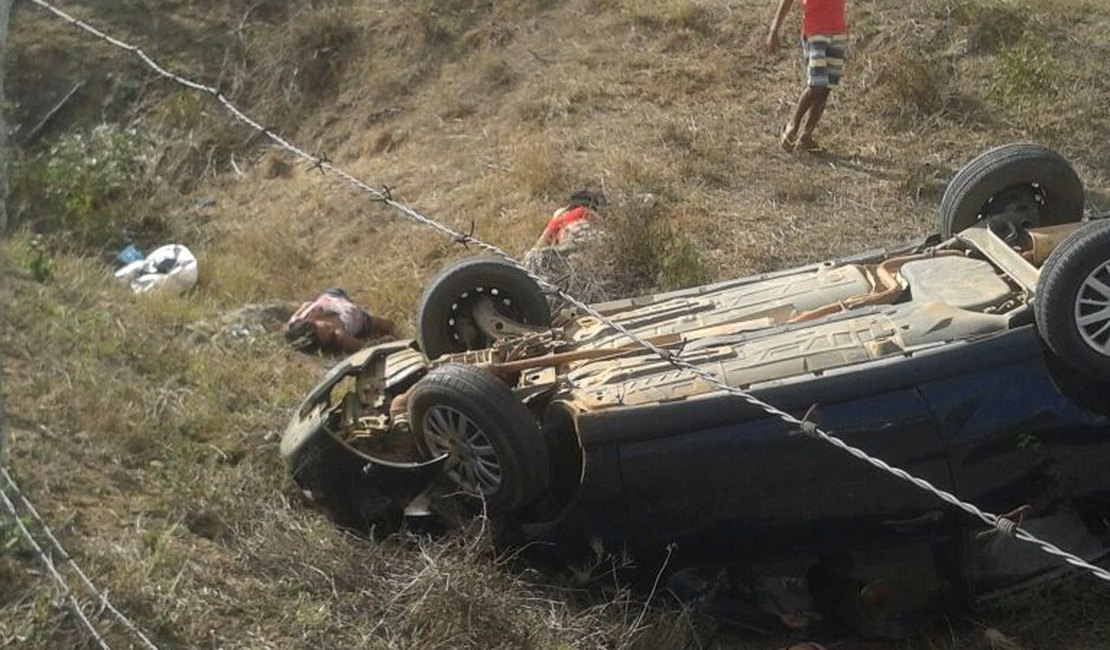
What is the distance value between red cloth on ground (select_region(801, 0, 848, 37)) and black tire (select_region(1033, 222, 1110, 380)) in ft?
16.2

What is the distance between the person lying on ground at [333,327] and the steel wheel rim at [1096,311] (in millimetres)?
4483

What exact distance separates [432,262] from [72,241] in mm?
2947

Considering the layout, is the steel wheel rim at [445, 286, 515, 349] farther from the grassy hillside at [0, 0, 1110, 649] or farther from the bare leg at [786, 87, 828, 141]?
the bare leg at [786, 87, 828, 141]

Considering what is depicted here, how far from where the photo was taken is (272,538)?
585 centimetres

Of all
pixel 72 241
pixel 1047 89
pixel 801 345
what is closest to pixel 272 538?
pixel 801 345

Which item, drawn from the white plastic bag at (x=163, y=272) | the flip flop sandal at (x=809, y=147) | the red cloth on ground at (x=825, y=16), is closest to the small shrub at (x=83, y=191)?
the white plastic bag at (x=163, y=272)

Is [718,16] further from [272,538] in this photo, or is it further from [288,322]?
[272,538]

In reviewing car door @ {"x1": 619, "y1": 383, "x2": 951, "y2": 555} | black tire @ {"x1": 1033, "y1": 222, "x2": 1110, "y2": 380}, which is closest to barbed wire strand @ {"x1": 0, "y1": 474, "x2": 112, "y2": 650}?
car door @ {"x1": 619, "y1": 383, "x2": 951, "y2": 555}

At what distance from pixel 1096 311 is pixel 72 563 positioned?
3801 millimetres

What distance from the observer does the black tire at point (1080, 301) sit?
5.09m

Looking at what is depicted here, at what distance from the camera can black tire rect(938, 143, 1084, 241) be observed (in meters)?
6.43

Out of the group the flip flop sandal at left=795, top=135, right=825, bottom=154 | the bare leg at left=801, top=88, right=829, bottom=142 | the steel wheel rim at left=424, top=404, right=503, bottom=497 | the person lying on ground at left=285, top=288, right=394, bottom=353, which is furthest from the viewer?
→ the flip flop sandal at left=795, top=135, right=825, bottom=154

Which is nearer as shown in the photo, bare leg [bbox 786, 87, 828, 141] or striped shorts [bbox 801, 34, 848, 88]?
striped shorts [bbox 801, 34, 848, 88]

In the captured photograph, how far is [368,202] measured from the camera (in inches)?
458
